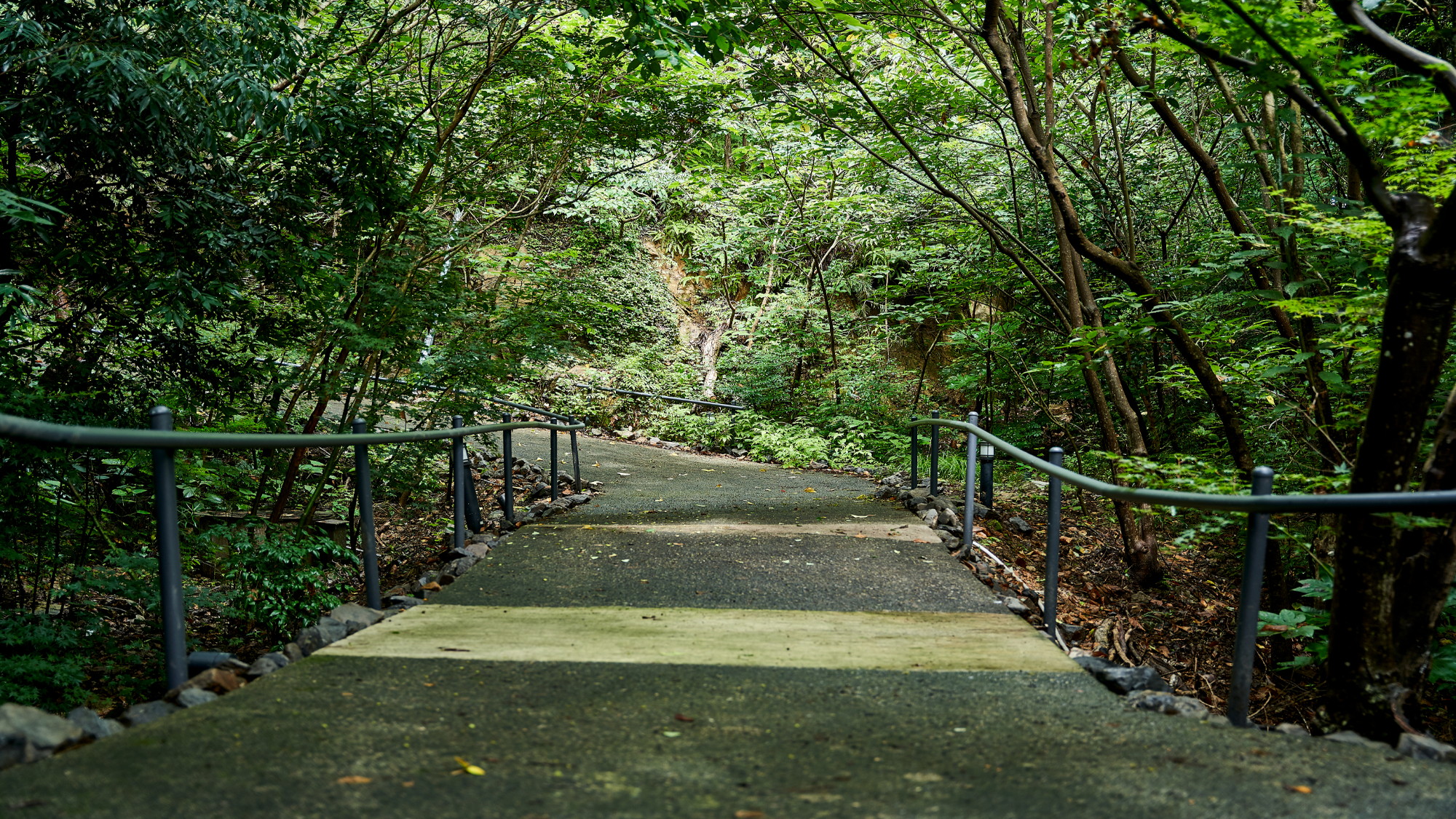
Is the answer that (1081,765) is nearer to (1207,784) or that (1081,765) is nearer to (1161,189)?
(1207,784)

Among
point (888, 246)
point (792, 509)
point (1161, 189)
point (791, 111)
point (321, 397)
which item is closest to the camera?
point (321, 397)

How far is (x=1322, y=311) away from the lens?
4.71 meters

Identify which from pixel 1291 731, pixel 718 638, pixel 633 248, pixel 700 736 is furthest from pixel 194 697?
pixel 633 248

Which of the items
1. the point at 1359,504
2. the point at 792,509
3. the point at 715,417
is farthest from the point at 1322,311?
the point at 715,417

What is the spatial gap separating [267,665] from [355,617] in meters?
0.69

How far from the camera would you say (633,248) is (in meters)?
10.3

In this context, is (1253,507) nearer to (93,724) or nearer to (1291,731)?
(1291,731)

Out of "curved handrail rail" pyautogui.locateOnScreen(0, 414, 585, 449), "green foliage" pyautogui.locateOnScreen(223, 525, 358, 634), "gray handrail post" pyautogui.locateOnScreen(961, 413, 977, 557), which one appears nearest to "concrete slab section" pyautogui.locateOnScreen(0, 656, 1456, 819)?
"curved handrail rail" pyautogui.locateOnScreen(0, 414, 585, 449)

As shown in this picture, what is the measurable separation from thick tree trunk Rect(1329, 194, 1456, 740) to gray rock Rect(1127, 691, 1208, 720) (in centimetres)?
77

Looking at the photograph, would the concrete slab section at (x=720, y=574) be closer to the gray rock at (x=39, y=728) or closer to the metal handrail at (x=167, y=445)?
the metal handrail at (x=167, y=445)

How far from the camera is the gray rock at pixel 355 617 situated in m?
3.65

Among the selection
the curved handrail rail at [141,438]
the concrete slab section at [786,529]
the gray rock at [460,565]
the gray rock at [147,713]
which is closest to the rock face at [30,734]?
the gray rock at [147,713]

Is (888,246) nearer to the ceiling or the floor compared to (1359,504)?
nearer to the ceiling

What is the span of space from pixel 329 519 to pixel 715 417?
26.8ft
